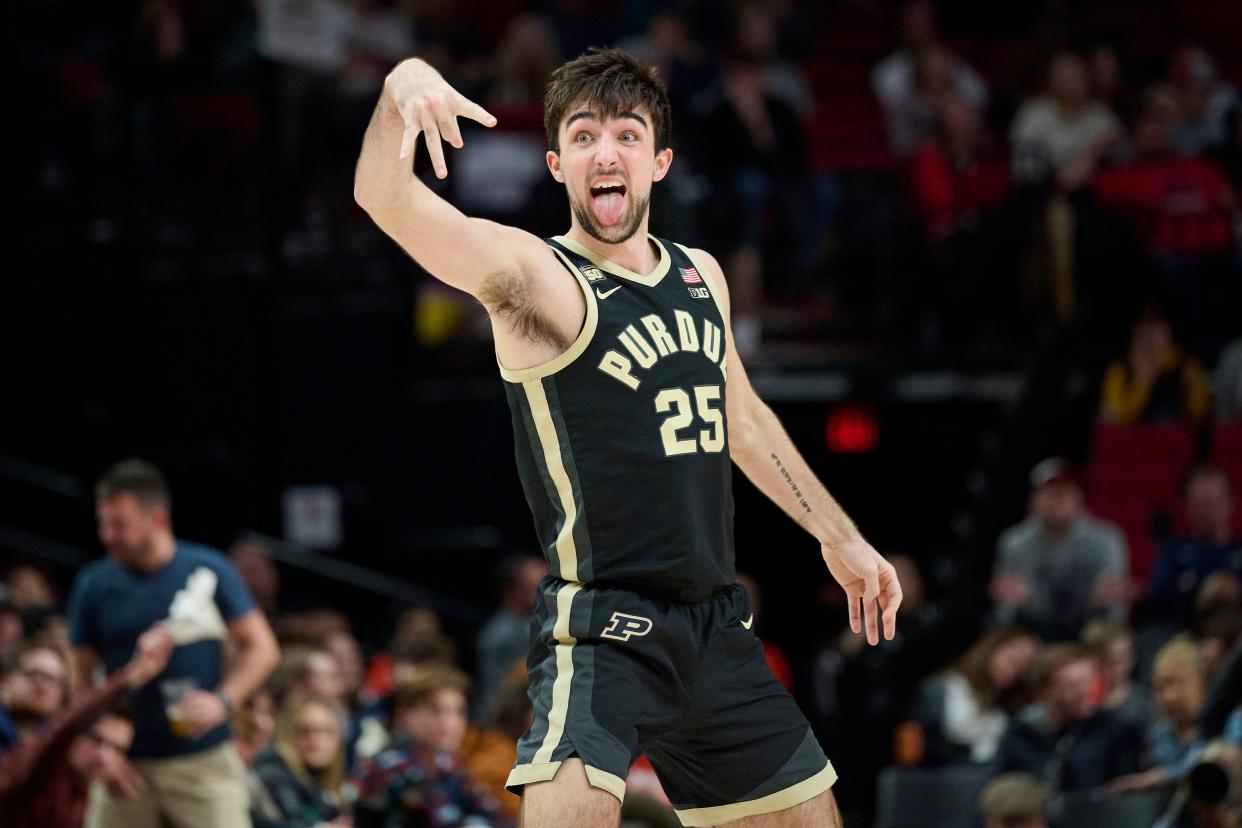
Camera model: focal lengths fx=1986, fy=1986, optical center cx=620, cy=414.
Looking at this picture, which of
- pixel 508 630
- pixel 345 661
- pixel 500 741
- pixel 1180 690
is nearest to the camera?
pixel 1180 690

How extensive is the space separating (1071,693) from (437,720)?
305cm

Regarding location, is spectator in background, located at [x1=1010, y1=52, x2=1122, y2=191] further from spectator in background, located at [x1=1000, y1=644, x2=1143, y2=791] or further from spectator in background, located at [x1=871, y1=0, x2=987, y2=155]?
spectator in background, located at [x1=1000, y1=644, x2=1143, y2=791]

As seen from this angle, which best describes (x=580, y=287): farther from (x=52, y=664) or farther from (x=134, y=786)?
(x=52, y=664)

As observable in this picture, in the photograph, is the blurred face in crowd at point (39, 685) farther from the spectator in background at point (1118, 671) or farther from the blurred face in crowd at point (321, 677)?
the spectator in background at point (1118, 671)

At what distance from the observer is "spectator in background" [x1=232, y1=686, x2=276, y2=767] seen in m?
9.27

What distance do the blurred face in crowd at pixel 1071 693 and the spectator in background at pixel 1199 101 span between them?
18.1 feet

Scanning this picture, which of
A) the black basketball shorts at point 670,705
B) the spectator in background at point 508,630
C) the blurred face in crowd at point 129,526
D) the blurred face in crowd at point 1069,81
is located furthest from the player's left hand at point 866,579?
the blurred face in crowd at point 1069,81

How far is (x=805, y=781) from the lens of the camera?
5.13 meters

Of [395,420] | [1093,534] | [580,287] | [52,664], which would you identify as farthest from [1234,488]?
[580,287]

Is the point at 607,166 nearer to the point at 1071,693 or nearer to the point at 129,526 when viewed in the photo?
the point at 129,526

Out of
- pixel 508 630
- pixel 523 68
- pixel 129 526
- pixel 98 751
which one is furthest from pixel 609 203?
pixel 523 68

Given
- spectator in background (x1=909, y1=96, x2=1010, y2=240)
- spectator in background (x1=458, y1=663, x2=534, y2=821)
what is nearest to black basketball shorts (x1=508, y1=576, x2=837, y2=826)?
spectator in background (x1=458, y1=663, x2=534, y2=821)

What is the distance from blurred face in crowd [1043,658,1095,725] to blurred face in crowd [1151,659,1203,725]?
527 mm

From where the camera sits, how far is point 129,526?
8000 mm
